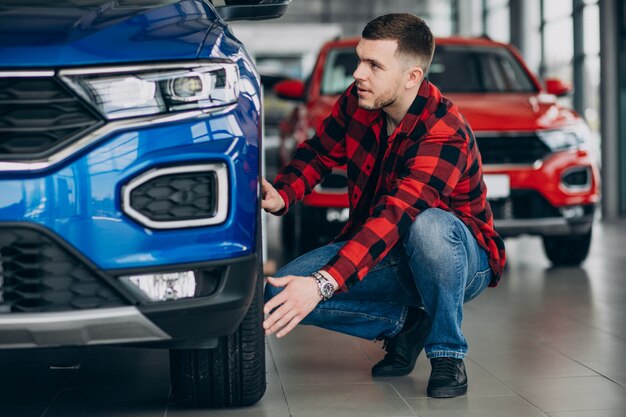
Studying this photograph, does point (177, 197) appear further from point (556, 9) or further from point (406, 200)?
point (556, 9)

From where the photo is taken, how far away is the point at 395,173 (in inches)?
135

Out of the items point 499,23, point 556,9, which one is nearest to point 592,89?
point 556,9

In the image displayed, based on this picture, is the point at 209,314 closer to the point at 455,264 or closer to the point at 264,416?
the point at 264,416

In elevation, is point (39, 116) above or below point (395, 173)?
above

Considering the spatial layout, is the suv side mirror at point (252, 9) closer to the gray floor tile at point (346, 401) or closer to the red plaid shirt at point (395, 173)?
the red plaid shirt at point (395, 173)

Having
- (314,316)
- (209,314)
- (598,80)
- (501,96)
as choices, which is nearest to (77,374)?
(314,316)

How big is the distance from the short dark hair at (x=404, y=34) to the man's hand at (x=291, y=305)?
0.90m

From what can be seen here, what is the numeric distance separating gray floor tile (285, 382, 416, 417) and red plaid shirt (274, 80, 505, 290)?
1.35 feet

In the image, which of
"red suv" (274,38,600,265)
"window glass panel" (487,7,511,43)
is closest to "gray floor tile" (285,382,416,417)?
"red suv" (274,38,600,265)

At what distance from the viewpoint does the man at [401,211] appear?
3240 mm

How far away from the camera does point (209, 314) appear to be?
2.61m

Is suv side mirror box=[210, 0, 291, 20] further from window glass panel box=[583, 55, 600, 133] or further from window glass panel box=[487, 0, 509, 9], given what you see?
window glass panel box=[487, 0, 509, 9]

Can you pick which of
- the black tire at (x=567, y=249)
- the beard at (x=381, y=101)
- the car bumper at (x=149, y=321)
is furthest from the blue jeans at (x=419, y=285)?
the black tire at (x=567, y=249)

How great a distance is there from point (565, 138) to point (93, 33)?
4.29 m
